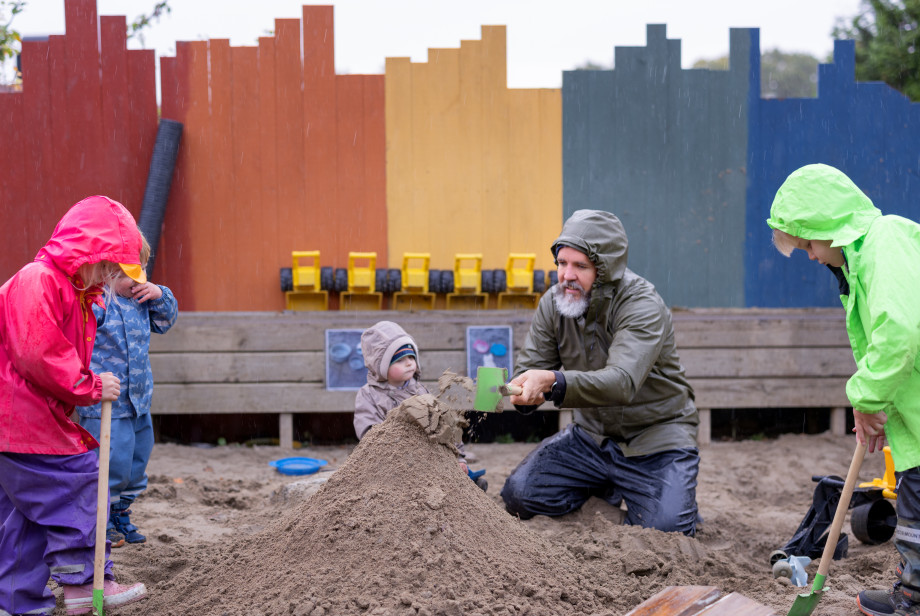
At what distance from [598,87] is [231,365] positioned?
3677 millimetres

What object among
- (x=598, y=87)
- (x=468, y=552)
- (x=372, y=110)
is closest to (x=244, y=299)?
(x=372, y=110)

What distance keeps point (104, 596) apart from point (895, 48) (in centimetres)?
1179

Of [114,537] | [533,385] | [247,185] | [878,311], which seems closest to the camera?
[878,311]

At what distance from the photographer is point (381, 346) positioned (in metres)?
3.95

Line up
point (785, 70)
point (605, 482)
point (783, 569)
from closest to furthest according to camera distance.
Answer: point (783, 569) < point (605, 482) < point (785, 70)

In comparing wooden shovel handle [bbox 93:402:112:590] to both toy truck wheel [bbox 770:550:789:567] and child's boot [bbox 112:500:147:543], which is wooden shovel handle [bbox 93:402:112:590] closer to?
child's boot [bbox 112:500:147:543]

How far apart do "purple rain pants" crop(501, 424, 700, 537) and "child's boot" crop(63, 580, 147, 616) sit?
6.23 ft

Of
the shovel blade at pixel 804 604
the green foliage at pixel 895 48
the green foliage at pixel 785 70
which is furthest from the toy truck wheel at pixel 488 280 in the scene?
the green foliage at pixel 785 70

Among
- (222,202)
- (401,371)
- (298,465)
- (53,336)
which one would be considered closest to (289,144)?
(222,202)

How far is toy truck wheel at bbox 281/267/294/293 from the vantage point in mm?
6477

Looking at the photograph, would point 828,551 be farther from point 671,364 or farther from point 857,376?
point 671,364

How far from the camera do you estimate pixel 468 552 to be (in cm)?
277

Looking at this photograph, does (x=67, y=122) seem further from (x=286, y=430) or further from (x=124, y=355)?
(x=124, y=355)

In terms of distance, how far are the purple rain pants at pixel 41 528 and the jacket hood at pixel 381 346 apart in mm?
1444
